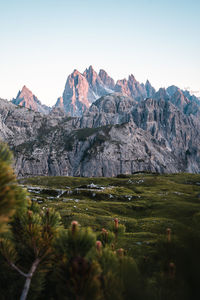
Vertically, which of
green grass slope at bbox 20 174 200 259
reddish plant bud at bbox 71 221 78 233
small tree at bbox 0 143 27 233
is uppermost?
small tree at bbox 0 143 27 233

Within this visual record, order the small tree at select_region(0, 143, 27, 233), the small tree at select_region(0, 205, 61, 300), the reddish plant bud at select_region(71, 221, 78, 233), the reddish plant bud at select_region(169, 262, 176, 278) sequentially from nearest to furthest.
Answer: the small tree at select_region(0, 143, 27, 233)
the reddish plant bud at select_region(169, 262, 176, 278)
the reddish plant bud at select_region(71, 221, 78, 233)
the small tree at select_region(0, 205, 61, 300)

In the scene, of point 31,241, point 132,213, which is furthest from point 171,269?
point 132,213

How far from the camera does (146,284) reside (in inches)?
131

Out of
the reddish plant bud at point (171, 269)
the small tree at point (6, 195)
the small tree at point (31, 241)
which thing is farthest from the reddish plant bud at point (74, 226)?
the reddish plant bud at point (171, 269)

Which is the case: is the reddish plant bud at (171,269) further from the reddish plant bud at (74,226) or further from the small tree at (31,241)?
the small tree at (31,241)

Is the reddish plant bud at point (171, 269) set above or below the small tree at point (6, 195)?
below

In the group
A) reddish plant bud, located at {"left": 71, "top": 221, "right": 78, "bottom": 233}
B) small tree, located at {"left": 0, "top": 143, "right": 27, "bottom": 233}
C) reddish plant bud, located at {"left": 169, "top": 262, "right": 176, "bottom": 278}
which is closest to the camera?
small tree, located at {"left": 0, "top": 143, "right": 27, "bottom": 233}

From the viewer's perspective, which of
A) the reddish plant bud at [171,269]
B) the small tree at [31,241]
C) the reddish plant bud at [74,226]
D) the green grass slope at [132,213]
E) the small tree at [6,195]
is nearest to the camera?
the small tree at [6,195]

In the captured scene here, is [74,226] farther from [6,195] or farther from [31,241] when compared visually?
[31,241]

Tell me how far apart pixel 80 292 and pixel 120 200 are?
56356 mm

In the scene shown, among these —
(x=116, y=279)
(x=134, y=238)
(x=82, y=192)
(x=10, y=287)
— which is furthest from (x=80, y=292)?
(x=82, y=192)

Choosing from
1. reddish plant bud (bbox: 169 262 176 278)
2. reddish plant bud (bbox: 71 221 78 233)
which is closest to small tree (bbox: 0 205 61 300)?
reddish plant bud (bbox: 71 221 78 233)

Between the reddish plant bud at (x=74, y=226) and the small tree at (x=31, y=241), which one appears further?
the small tree at (x=31, y=241)

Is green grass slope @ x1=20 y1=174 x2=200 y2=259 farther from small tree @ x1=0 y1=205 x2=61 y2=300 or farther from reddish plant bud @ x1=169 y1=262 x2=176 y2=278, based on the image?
small tree @ x1=0 y1=205 x2=61 y2=300
